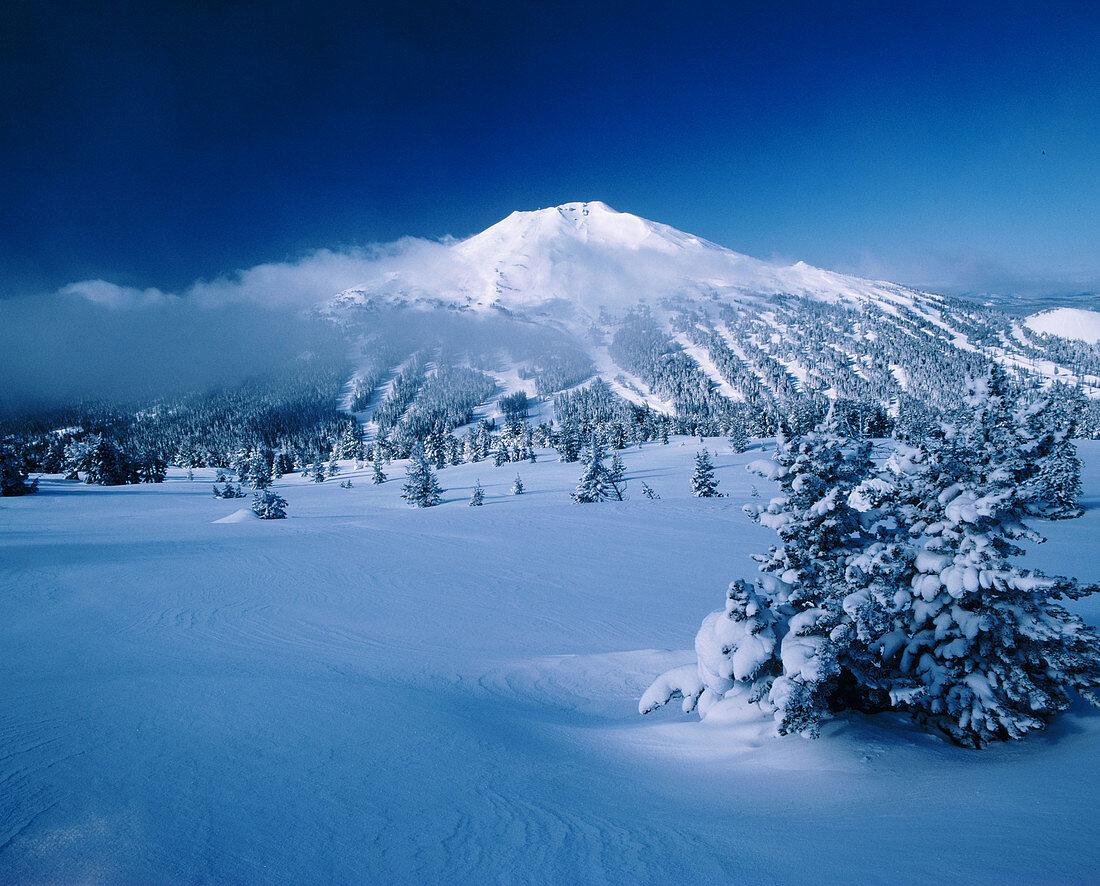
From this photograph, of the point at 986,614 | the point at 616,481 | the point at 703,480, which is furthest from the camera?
the point at 616,481

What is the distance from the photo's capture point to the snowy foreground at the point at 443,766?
11.1ft

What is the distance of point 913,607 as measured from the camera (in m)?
5.62

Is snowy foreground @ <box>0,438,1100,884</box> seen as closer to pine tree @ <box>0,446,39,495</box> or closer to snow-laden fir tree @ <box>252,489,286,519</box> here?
snow-laden fir tree @ <box>252,489,286,519</box>

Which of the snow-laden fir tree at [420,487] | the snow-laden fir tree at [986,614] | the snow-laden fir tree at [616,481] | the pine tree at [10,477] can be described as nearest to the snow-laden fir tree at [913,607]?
the snow-laden fir tree at [986,614]

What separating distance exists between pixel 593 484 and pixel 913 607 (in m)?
38.2

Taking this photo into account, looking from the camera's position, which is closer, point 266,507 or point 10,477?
point 266,507

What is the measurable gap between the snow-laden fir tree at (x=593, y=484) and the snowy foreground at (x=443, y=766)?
31.4 m

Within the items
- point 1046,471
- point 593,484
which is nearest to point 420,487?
point 593,484

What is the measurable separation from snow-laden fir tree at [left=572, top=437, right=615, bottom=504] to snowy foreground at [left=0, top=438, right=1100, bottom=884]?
31403 mm

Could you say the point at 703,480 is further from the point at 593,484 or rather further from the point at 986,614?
the point at 986,614

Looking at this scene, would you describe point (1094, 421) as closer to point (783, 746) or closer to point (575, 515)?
point (575, 515)

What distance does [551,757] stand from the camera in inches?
214

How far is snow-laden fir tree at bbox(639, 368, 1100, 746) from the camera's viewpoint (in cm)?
500

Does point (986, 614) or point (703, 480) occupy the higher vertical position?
point (986, 614)
